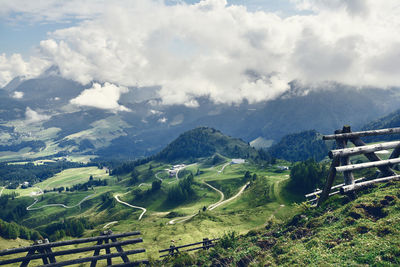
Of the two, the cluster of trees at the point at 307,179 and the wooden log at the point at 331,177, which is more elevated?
the wooden log at the point at 331,177

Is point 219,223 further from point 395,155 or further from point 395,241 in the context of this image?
point 395,241

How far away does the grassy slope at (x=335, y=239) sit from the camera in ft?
56.1

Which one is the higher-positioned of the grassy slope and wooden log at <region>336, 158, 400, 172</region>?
wooden log at <region>336, 158, 400, 172</region>

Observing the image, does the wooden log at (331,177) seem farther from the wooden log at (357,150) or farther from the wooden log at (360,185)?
the wooden log at (360,185)

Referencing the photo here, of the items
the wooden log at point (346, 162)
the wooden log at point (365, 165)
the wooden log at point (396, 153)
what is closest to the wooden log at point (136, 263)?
the wooden log at point (365, 165)

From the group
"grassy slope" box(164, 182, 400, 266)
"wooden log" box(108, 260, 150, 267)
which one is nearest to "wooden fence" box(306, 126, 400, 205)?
"grassy slope" box(164, 182, 400, 266)

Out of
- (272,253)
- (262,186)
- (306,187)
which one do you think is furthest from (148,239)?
(262,186)

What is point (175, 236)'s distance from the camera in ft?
198

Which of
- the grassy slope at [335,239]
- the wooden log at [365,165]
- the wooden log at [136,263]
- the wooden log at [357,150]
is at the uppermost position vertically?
the wooden log at [357,150]

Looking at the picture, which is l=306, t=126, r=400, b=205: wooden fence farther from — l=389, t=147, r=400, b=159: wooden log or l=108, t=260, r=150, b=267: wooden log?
l=108, t=260, r=150, b=267: wooden log

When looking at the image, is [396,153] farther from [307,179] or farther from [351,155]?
[307,179]

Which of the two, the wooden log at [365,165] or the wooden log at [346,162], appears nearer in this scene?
the wooden log at [365,165]

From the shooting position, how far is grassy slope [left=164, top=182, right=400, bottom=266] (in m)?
17.1

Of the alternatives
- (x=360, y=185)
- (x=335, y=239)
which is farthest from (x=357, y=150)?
(x=335, y=239)
